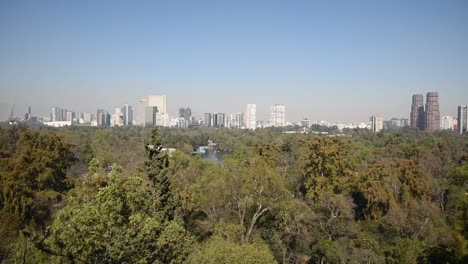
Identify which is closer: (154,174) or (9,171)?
(154,174)

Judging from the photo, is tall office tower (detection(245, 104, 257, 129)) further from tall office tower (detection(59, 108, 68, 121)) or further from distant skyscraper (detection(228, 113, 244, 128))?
tall office tower (detection(59, 108, 68, 121))

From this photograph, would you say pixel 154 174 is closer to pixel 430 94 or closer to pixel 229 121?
pixel 430 94

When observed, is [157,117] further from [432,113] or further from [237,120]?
[432,113]

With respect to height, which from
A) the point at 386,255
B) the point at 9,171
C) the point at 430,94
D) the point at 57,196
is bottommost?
the point at 386,255

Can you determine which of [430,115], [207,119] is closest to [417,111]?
[430,115]

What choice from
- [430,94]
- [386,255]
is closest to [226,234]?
[386,255]

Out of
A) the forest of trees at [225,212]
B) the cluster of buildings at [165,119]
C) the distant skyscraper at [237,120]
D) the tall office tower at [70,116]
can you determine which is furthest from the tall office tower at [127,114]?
the forest of trees at [225,212]

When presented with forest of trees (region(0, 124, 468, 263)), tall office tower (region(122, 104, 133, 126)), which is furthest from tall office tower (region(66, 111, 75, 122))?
forest of trees (region(0, 124, 468, 263))
